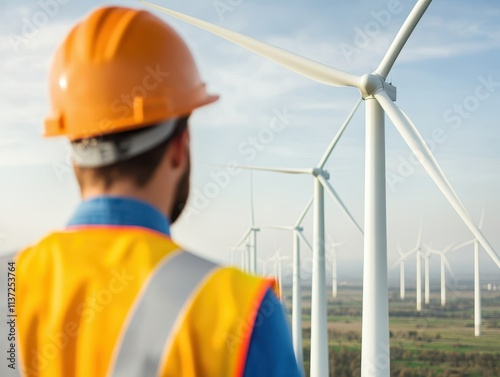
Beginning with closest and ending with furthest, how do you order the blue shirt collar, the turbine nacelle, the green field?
the blue shirt collar, the turbine nacelle, the green field

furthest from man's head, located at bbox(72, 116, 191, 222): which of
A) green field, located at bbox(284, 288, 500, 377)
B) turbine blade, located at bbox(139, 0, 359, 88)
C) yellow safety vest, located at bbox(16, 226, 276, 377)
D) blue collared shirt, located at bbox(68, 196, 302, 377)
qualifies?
green field, located at bbox(284, 288, 500, 377)

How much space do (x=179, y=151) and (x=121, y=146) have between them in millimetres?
176

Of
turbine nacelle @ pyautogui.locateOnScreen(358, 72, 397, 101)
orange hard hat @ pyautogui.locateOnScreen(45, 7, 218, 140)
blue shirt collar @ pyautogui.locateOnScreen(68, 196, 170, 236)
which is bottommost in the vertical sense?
blue shirt collar @ pyautogui.locateOnScreen(68, 196, 170, 236)

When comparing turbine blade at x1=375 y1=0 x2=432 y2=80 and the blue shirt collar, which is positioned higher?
turbine blade at x1=375 y1=0 x2=432 y2=80

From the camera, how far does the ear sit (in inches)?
88.6

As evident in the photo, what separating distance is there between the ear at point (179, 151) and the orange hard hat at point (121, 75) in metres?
0.09

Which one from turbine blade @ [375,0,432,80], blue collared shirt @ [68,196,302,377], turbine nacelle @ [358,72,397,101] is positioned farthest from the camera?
turbine nacelle @ [358,72,397,101]

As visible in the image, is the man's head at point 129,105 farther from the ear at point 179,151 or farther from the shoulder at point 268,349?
the shoulder at point 268,349

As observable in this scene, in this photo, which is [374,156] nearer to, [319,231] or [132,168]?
[319,231]

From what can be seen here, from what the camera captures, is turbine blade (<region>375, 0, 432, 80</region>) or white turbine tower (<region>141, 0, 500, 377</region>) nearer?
turbine blade (<region>375, 0, 432, 80</region>)

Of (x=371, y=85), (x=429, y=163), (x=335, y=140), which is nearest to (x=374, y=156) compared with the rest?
(x=371, y=85)

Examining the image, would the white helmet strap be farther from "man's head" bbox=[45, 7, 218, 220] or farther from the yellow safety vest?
the yellow safety vest

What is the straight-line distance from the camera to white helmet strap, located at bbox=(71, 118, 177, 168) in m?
2.23

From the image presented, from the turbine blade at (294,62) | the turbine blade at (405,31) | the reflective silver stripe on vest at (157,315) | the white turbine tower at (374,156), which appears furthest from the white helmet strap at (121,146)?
the turbine blade at (405,31)
